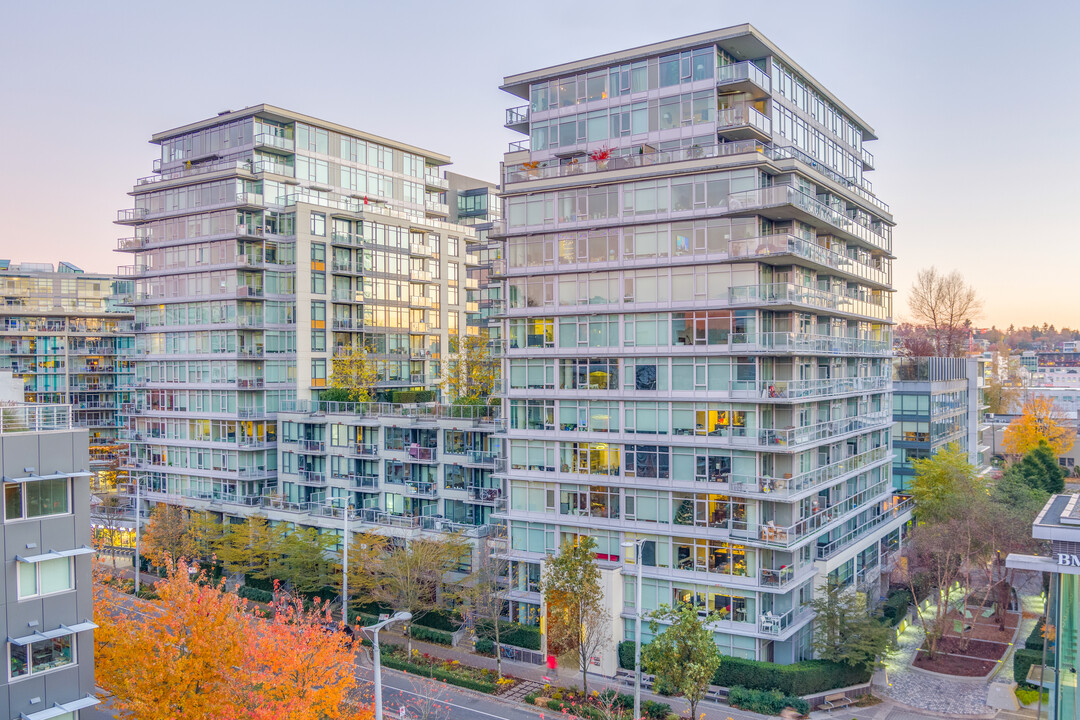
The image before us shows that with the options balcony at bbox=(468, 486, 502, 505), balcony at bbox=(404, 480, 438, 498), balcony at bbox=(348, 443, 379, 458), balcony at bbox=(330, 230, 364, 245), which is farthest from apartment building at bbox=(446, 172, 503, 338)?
balcony at bbox=(468, 486, 502, 505)

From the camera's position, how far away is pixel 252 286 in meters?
64.9

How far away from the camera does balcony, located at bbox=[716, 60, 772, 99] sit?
1688 inches

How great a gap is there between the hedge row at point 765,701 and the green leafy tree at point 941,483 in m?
21.1

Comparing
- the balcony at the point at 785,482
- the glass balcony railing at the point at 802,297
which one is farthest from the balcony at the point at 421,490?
the glass balcony railing at the point at 802,297

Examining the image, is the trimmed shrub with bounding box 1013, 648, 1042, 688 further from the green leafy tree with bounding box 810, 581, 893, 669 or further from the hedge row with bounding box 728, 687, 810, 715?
the hedge row with bounding box 728, 687, 810, 715

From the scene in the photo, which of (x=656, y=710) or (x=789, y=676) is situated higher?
(x=789, y=676)

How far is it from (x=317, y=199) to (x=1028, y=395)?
114 m

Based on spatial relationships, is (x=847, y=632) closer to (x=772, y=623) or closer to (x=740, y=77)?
(x=772, y=623)

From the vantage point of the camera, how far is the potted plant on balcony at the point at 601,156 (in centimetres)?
4438

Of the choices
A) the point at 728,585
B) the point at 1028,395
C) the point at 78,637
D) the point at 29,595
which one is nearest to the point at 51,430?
the point at 29,595

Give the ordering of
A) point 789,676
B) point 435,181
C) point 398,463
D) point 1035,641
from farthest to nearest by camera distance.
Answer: point 435,181, point 398,463, point 1035,641, point 789,676

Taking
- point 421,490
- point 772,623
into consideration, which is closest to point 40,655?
point 421,490

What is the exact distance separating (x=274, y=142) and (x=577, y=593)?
45.9m

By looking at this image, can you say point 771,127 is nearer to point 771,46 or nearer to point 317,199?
point 771,46
